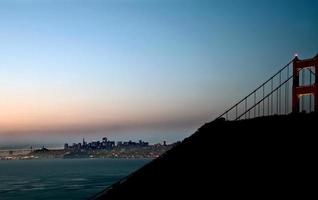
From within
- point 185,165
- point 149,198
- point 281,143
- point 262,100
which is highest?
point 262,100

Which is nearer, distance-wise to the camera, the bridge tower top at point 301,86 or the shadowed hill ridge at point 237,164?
the shadowed hill ridge at point 237,164

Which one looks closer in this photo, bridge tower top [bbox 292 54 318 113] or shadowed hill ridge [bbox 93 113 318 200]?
shadowed hill ridge [bbox 93 113 318 200]

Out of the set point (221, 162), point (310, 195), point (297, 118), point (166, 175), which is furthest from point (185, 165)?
point (310, 195)

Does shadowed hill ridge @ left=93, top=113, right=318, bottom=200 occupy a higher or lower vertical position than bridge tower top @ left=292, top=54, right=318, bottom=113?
lower

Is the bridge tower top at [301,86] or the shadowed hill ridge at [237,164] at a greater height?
the bridge tower top at [301,86]

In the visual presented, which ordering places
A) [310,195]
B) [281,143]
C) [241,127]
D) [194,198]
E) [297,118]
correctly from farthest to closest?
[241,127]
[297,118]
[281,143]
[194,198]
[310,195]

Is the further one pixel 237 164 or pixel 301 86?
pixel 301 86

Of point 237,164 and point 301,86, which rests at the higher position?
point 301,86

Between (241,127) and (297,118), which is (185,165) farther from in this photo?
(297,118)
